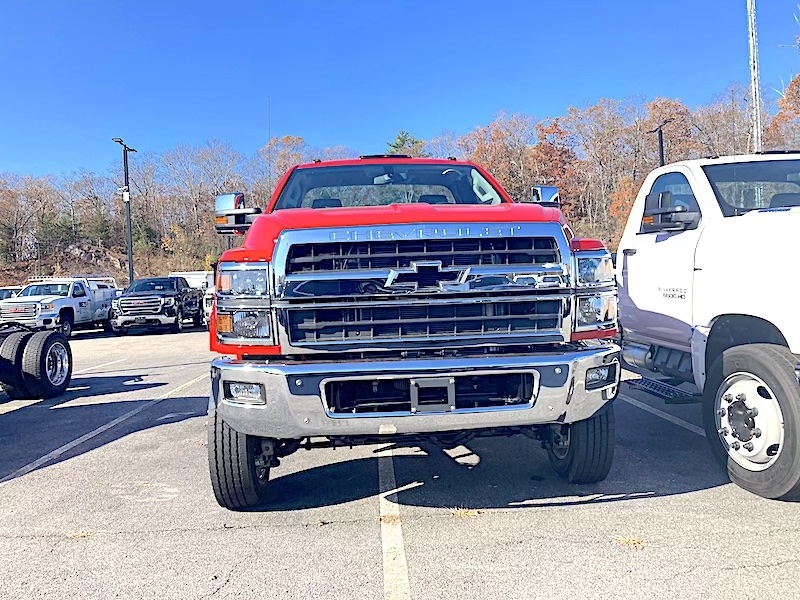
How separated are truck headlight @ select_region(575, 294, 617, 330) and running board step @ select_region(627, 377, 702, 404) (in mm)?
1505

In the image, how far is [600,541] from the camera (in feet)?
10.8

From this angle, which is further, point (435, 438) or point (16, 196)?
point (16, 196)

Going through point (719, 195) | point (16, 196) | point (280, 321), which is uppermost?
point (16, 196)

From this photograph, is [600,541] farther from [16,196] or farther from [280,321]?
[16,196]

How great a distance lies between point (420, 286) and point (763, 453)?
7.37ft

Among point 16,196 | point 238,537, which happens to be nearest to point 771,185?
point 238,537

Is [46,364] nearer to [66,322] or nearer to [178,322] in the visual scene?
[66,322]

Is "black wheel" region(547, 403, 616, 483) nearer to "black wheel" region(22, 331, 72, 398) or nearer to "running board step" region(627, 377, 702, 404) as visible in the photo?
"running board step" region(627, 377, 702, 404)

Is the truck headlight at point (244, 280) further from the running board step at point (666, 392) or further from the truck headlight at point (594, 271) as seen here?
the running board step at point (666, 392)

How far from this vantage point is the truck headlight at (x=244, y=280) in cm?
333

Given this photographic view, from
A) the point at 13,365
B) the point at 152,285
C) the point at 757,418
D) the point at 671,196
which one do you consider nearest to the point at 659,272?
the point at 671,196

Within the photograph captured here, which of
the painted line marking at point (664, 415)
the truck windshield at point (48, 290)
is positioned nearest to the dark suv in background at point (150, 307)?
the truck windshield at point (48, 290)

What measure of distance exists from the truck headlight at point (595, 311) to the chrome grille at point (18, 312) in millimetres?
17458

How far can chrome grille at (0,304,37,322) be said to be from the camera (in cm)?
1714
